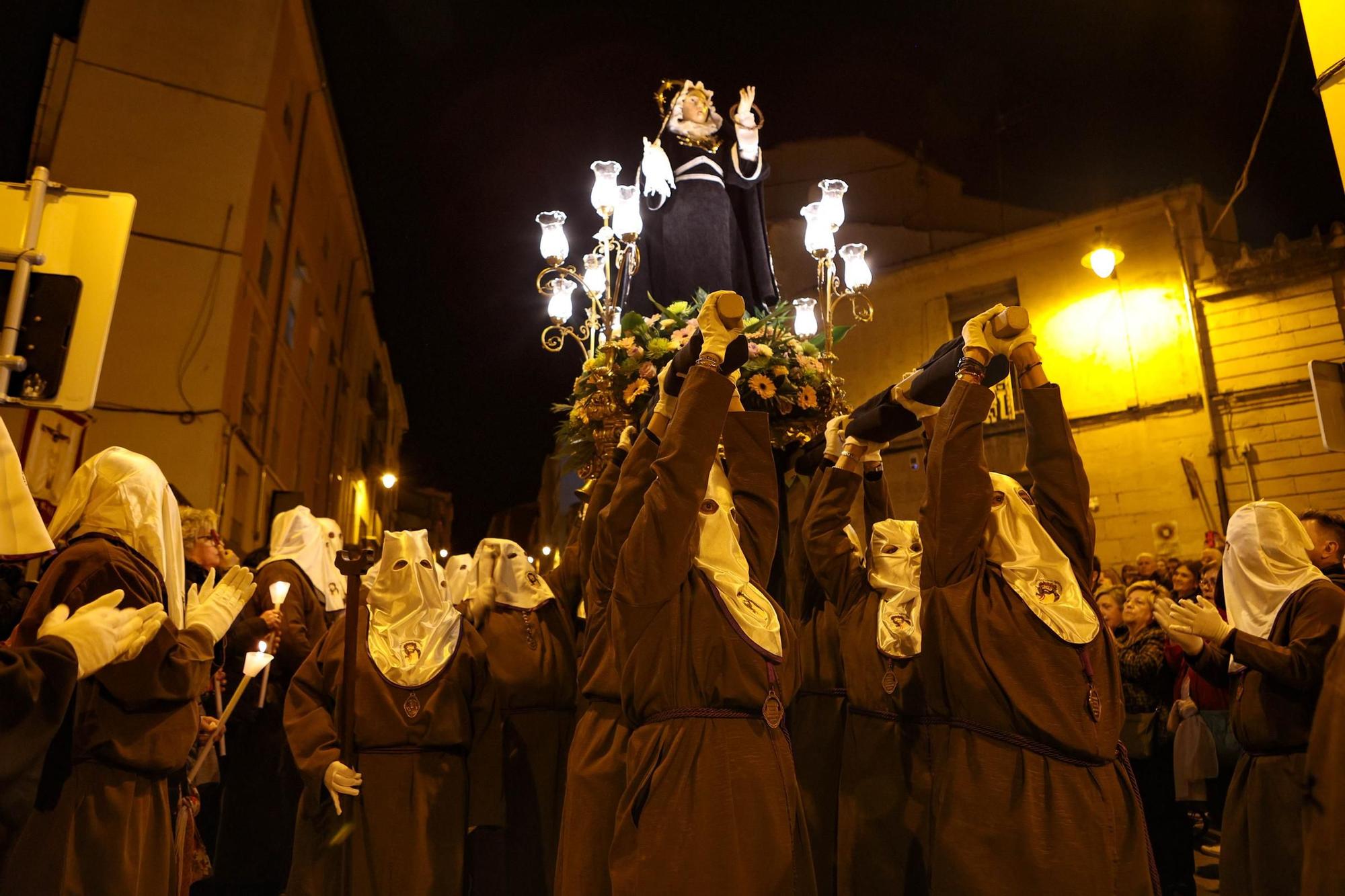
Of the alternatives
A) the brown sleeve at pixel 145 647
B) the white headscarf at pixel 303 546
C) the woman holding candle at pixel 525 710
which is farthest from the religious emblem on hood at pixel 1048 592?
the white headscarf at pixel 303 546

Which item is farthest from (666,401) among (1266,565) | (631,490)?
(1266,565)

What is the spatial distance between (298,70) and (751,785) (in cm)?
1533

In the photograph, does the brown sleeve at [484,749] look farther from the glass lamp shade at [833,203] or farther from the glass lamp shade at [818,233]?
the glass lamp shade at [833,203]

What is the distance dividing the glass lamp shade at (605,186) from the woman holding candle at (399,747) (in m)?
2.66

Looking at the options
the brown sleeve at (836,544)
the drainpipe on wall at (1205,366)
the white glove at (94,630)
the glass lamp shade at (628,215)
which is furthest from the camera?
the drainpipe on wall at (1205,366)

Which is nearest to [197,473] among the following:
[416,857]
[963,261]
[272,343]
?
[272,343]

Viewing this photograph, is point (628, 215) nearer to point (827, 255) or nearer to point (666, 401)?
point (827, 255)

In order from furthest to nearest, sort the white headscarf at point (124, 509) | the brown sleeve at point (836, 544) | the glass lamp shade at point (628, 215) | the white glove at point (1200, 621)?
the glass lamp shade at point (628, 215) < the brown sleeve at point (836, 544) < the white glove at point (1200, 621) < the white headscarf at point (124, 509)

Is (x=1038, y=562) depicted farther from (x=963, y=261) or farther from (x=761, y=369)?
(x=963, y=261)

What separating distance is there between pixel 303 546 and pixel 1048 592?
4.55 metres

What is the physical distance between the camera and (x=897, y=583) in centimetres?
408

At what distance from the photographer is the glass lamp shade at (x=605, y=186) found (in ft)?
19.5

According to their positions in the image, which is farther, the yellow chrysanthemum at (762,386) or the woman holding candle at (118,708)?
the yellow chrysanthemum at (762,386)

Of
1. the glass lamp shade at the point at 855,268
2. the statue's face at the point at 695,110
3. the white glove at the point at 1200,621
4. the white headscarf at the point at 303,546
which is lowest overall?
the white glove at the point at 1200,621
